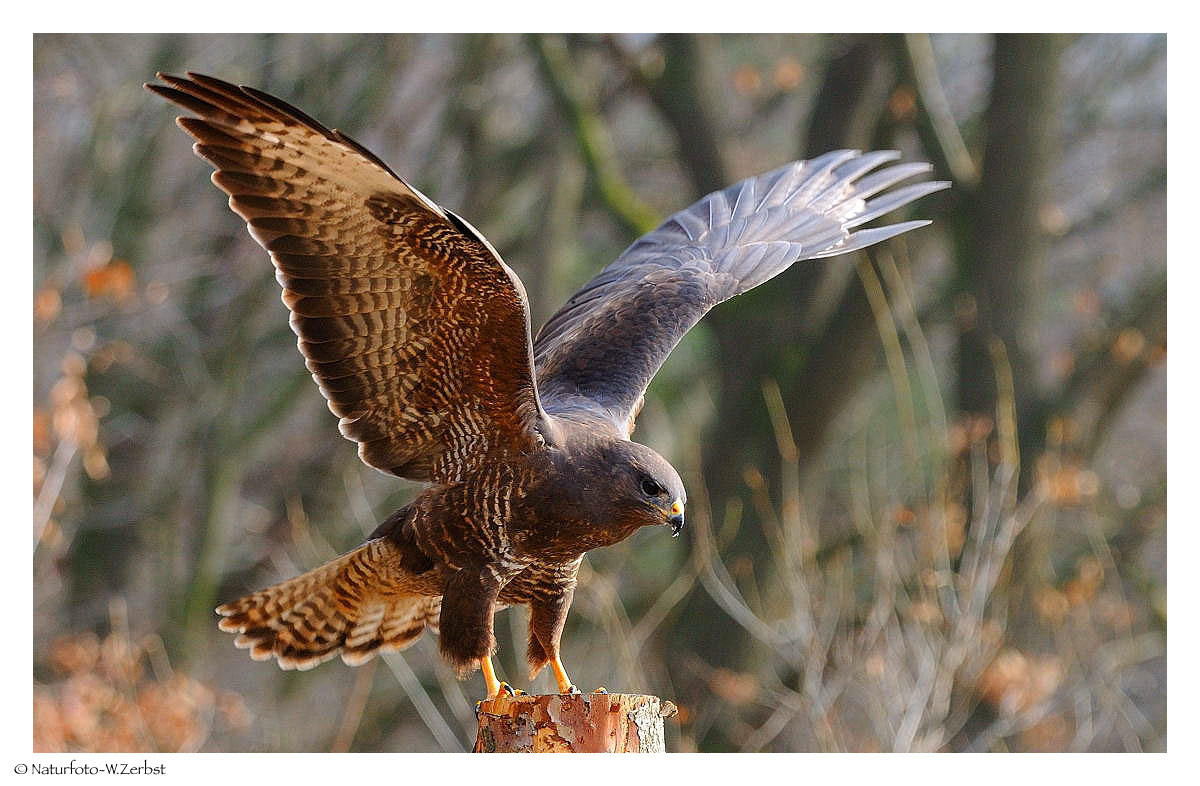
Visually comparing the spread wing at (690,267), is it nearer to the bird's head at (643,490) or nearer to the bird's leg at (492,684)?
the bird's head at (643,490)

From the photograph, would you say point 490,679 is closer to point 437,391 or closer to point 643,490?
point 643,490

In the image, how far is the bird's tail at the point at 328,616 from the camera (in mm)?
5902

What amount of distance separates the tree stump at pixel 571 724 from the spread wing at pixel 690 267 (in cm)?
118

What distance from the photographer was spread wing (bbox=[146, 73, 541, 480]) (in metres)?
4.77

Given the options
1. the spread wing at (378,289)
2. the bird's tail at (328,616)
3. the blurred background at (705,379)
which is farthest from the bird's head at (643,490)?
the blurred background at (705,379)

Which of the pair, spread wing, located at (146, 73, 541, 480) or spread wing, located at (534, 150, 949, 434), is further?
spread wing, located at (534, 150, 949, 434)

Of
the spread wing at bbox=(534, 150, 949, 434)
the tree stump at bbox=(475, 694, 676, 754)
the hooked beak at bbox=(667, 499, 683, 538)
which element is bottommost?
the tree stump at bbox=(475, 694, 676, 754)

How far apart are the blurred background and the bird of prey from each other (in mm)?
3293

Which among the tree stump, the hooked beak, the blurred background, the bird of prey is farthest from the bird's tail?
the blurred background

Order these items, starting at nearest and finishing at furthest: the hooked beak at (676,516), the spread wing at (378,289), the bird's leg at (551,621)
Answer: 1. the spread wing at (378,289)
2. the hooked beak at (676,516)
3. the bird's leg at (551,621)

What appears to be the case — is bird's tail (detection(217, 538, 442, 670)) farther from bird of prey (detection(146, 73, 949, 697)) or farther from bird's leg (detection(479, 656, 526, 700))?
bird's leg (detection(479, 656, 526, 700))

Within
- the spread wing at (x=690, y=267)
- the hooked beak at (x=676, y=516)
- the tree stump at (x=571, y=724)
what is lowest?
the tree stump at (x=571, y=724)

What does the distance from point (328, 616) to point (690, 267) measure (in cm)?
226
